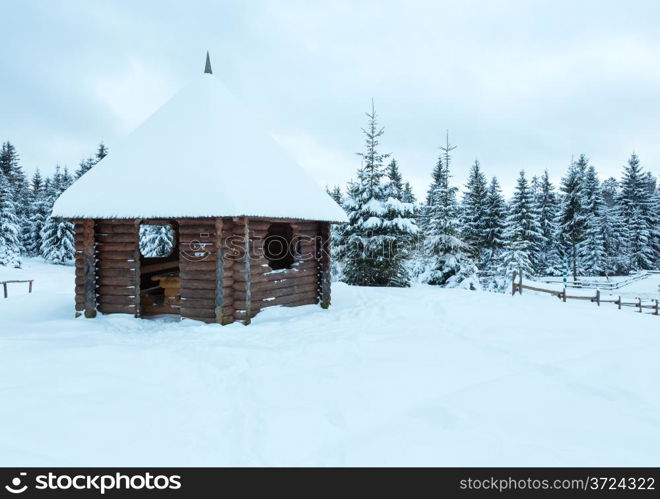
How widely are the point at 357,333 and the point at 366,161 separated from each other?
11819mm

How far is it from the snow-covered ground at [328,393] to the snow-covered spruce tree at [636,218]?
35.8 m

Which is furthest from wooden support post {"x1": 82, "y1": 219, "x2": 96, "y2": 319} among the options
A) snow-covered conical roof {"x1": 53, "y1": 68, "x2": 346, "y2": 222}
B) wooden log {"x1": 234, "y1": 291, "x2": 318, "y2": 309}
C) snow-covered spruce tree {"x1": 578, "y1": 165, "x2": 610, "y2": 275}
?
snow-covered spruce tree {"x1": 578, "y1": 165, "x2": 610, "y2": 275}

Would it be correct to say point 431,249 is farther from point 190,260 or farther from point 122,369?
point 122,369

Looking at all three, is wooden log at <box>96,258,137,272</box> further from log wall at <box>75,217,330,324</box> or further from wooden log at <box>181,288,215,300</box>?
wooden log at <box>181,288,215,300</box>

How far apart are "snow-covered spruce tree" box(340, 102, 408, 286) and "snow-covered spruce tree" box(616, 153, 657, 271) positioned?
31805 millimetres

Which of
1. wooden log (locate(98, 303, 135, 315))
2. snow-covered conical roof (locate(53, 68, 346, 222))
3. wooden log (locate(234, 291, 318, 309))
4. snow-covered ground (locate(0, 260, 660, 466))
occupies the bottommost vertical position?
snow-covered ground (locate(0, 260, 660, 466))

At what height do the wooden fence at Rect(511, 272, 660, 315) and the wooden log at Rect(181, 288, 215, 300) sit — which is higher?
the wooden log at Rect(181, 288, 215, 300)

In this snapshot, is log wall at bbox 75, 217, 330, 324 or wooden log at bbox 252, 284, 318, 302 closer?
log wall at bbox 75, 217, 330, 324

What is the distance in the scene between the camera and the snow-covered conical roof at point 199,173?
874 centimetres

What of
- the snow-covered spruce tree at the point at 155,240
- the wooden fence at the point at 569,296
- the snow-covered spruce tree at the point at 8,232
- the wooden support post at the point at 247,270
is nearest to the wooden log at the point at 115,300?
the wooden support post at the point at 247,270

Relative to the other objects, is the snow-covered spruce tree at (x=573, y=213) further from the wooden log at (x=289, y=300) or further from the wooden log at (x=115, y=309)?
the wooden log at (x=115, y=309)

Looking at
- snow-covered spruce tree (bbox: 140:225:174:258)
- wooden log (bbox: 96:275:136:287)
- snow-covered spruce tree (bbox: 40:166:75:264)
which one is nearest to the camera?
wooden log (bbox: 96:275:136:287)

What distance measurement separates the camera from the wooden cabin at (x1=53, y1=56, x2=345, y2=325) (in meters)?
8.80

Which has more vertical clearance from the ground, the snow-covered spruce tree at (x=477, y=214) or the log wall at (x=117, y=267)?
the snow-covered spruce tree at (x=477, y=214)
